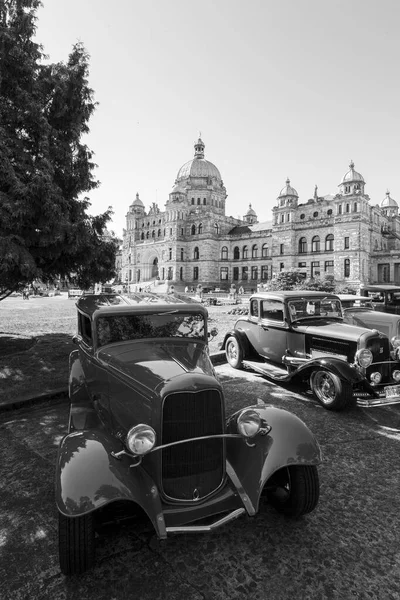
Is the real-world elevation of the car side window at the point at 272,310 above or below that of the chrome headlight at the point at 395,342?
above

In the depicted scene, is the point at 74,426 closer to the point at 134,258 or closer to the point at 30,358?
the point at 30,358

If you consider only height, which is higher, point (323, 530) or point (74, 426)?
point (74, 426)

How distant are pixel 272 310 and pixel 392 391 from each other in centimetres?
281

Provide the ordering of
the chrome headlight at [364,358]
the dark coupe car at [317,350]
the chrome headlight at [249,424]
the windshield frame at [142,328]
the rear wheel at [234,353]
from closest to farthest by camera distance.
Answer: the chrome headlight at [249,424] → the windshield frame at [142,328] → the dark coupe car at [317,350] → the chrome headlight at [364,358] → the rear wheel at [234,353]

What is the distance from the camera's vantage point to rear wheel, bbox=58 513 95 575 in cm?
241

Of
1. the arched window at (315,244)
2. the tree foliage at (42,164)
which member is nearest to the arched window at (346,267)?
the arched window at (315,244)

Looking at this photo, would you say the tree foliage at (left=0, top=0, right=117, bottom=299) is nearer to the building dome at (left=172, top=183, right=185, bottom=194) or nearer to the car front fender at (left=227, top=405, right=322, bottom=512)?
the car front fender at (left=227, top=405, right=322, bottom=512)

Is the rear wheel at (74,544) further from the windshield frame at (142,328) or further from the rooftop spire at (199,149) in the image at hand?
the rooftop spire at (199,149)

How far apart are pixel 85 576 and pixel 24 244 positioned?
595 centimetres

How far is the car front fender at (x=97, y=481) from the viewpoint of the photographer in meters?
2.38

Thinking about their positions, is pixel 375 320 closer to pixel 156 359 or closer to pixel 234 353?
pixel 234 353

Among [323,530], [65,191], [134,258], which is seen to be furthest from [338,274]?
[323,530]

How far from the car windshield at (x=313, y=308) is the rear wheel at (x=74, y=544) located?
5581mm

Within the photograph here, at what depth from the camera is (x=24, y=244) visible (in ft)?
22.3
